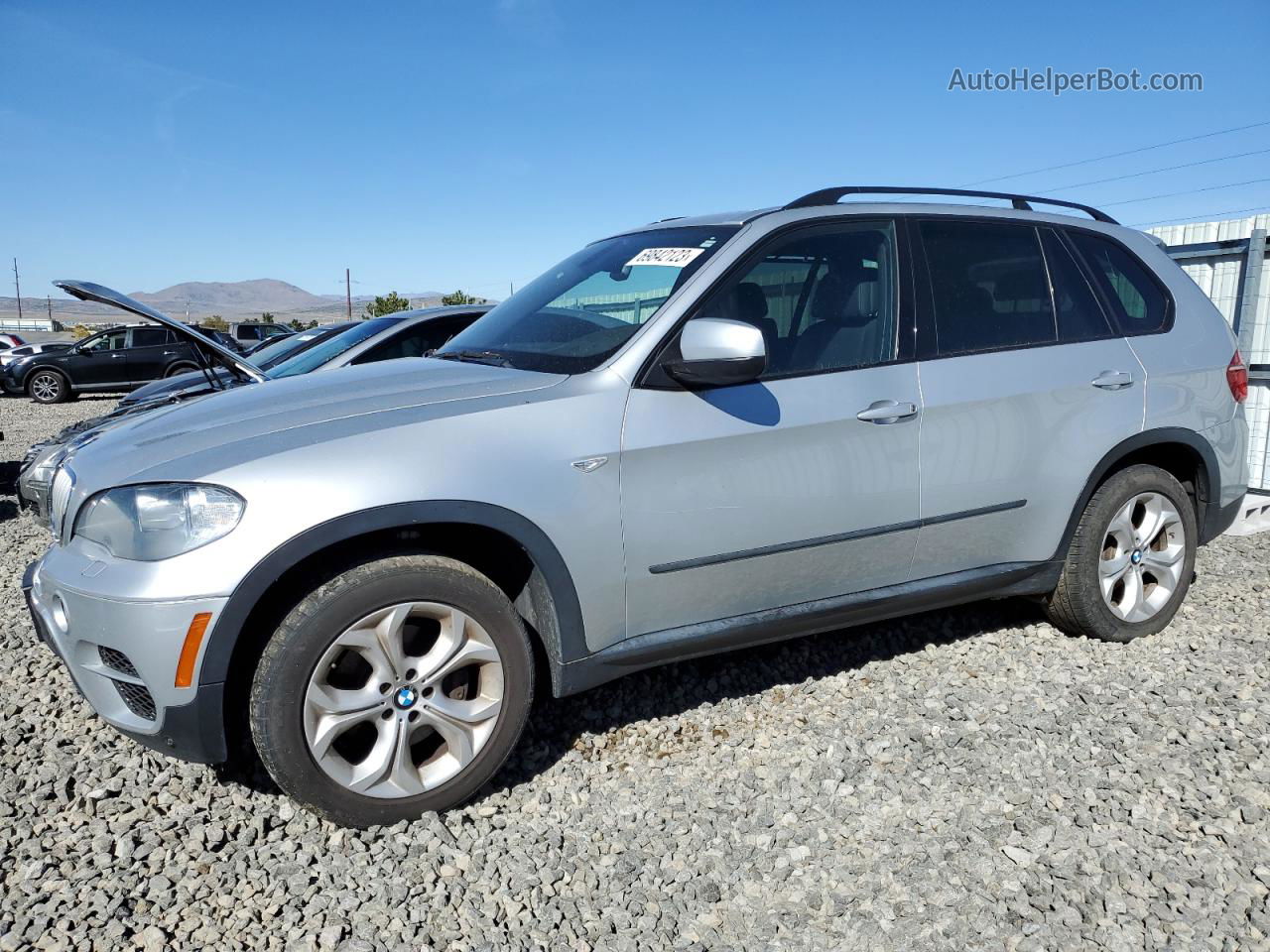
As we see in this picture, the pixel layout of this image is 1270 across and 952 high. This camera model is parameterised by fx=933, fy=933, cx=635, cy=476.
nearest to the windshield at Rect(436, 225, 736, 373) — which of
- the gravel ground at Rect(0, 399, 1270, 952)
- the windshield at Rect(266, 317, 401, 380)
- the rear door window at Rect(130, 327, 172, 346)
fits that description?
the gravel ground at Rect(0, 399, 1270, 952)

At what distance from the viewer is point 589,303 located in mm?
3461

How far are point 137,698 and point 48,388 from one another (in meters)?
19.7

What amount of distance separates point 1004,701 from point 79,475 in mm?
3287

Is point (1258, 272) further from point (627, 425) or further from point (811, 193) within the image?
A: point (627, 425)

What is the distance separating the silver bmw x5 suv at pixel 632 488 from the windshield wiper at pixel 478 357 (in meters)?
0.03

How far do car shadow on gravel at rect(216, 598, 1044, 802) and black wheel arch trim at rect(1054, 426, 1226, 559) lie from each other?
0.77m

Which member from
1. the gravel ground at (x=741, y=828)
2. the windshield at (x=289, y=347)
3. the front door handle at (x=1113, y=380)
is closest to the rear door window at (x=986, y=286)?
the front door handle at (x=1113, y=380)

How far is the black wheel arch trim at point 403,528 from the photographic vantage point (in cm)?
245

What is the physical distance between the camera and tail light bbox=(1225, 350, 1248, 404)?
4121 mm

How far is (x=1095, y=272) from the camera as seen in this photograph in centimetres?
394

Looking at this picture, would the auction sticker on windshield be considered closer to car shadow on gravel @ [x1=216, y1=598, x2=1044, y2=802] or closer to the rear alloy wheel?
car shadow on gravel @ [x1=216, y1=598, x2=1044, y2=802]

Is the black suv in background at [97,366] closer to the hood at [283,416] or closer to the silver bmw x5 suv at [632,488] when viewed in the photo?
the hood at [283,416]

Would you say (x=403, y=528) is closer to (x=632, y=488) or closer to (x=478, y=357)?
(x=632, y=488)

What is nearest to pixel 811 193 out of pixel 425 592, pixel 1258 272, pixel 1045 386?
pixel 1045 386
